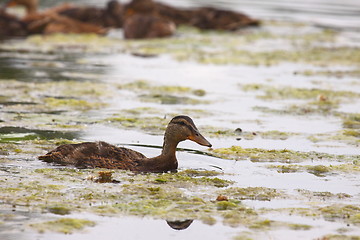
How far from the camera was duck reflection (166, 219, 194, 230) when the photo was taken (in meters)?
6.88

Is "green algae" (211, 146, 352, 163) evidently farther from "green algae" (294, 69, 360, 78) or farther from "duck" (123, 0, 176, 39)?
"duck" (123, 0, 176, 39)

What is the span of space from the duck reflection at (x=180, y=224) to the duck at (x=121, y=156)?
1.63m

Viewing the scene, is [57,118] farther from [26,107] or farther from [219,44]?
[219,44]

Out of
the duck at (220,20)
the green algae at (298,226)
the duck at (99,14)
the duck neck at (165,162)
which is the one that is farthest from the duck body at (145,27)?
the green algae at (298,226)

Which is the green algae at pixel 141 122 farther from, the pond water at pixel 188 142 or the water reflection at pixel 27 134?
the water reflection at pixel 27 134

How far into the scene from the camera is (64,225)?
21.9 ft

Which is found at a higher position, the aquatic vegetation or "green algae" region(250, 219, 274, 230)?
the aquatic vegetation

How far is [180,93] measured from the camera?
1391 centimetres

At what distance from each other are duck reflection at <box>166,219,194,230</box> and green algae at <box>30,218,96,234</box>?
64 centimetres

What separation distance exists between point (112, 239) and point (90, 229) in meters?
0.26

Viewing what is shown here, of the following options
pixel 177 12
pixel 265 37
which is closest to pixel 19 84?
pixel 265 37

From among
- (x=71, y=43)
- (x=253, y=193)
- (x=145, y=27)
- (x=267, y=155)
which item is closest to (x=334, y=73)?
(x=145, y=27)

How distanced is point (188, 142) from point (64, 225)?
13.4 feet

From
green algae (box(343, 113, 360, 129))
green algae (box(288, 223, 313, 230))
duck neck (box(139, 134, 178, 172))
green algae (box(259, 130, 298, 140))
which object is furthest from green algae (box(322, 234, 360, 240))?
green algae (box(343, 113, 360, 129))
